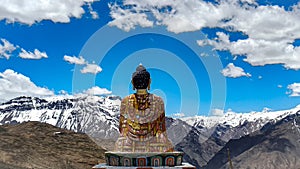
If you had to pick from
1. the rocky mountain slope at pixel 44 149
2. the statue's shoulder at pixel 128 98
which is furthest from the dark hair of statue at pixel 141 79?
the rocky mountain slope at pixel 44 149

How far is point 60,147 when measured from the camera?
155m

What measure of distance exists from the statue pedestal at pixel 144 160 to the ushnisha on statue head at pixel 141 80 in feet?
14.6

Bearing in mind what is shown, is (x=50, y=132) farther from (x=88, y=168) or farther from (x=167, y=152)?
(x=167, y=152)

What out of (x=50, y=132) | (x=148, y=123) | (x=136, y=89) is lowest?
(x=148, y=123)

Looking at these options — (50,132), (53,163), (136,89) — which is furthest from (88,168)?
(136,89)

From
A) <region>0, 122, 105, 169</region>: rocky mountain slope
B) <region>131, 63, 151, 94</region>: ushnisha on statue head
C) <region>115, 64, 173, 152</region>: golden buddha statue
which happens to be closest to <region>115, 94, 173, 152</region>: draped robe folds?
<region>115, 64, 173, 152</region>: golden buddha statue

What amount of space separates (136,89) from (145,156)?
15.5 feet

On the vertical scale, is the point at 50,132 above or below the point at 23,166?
above

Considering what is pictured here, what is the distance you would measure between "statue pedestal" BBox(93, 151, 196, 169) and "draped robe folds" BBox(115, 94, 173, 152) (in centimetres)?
78

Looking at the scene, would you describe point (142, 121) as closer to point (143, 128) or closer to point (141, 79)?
point (143, 128)

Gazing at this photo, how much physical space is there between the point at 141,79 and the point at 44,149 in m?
125

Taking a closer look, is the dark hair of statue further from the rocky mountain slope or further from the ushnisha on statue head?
the rocky mountain slope

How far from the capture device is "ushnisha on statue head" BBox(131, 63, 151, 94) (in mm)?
26797

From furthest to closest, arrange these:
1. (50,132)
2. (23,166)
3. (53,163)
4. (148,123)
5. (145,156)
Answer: (50,132), (53,163), (23,166), (148,123), (145,156)
